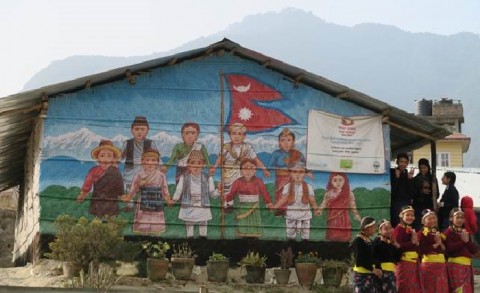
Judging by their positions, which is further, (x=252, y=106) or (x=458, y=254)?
(x=252, y=106)

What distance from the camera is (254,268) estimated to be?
13406 mm

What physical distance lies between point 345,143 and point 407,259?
5571 millimetres

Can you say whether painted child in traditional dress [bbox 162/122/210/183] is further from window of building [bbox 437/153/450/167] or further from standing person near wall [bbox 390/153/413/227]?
window of building [bbox 437/153/450/167]

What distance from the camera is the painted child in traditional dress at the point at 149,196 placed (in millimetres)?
14227

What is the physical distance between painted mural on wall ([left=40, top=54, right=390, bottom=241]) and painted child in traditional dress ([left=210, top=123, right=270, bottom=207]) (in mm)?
23

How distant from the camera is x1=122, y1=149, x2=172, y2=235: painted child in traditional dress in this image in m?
14.2

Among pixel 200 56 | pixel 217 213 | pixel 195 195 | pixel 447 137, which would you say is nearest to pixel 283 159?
pixel 217 213

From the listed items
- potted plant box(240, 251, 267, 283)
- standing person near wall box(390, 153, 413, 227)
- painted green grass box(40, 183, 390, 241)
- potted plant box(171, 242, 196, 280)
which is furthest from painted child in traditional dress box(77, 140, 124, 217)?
standing person near wall box(390, 153, 413, 227)

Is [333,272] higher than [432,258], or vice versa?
[432,258]

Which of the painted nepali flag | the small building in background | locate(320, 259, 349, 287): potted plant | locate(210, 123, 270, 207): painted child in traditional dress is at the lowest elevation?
locate(320, 259, 349, 287): potted plant

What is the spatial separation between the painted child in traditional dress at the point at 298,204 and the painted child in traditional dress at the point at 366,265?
5.26 metres

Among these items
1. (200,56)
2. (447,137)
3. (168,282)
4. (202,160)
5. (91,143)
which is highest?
(447,137)

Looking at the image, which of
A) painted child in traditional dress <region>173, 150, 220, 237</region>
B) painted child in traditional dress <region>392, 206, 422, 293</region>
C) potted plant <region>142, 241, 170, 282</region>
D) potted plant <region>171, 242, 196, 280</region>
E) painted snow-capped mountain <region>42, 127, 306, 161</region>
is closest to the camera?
painted child in traditional dress <region>392, 206, 422, 293</region>

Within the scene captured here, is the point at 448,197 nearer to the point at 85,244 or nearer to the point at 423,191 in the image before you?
the point at 423,191
